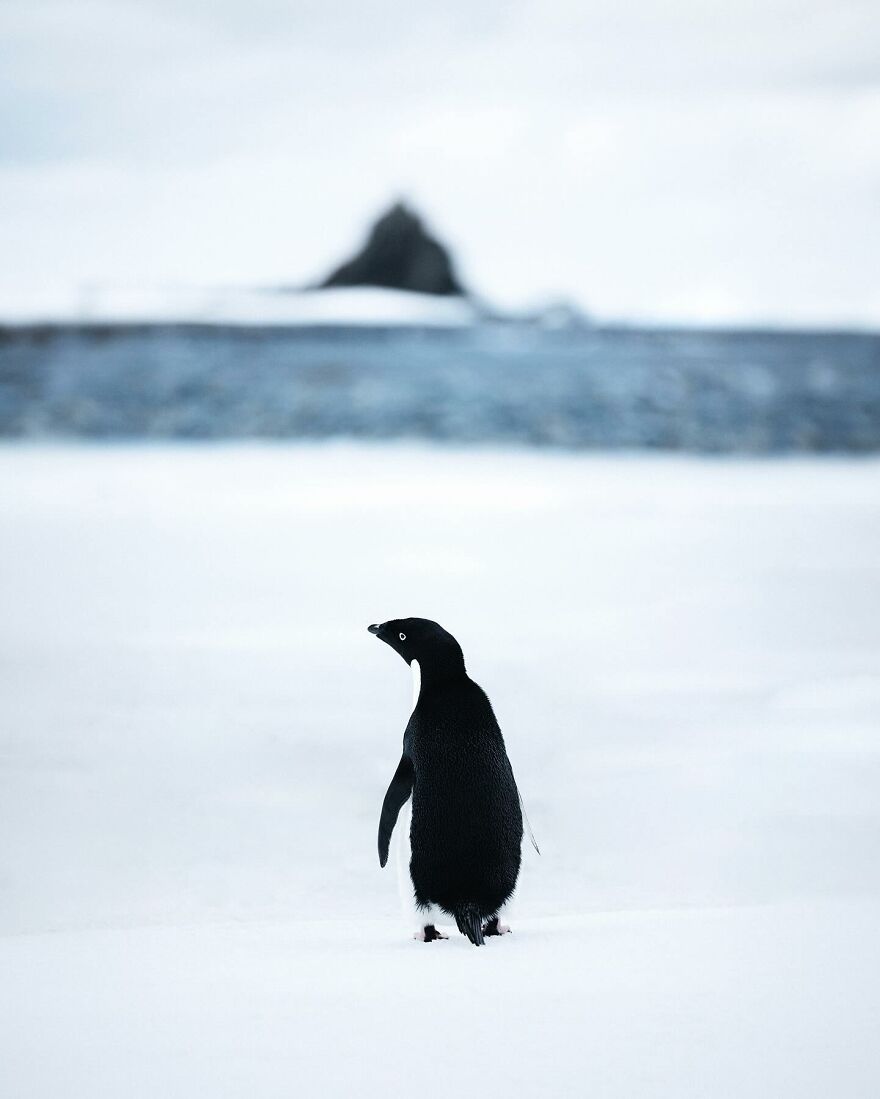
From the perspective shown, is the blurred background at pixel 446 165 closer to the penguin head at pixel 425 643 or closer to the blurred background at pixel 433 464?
the blurred background at pixel 433 464

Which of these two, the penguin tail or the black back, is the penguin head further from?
the penguin tail

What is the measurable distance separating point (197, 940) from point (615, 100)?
1.99 metres

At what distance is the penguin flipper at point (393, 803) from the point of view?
1.12 m

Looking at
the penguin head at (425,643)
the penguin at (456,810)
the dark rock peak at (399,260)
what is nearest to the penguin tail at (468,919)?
the penguin at (456,810)

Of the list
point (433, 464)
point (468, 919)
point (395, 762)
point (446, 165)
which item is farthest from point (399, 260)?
point (468, 919)

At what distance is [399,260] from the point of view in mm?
2475

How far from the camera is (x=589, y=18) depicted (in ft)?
7.73

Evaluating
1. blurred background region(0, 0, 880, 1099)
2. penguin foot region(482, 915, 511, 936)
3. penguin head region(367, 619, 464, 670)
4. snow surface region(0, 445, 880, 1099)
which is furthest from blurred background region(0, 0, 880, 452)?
penguin foot region(482, 915, 511, 936)

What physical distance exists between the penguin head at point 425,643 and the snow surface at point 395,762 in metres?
0.27

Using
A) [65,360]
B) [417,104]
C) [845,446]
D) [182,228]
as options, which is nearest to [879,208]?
[845,446]

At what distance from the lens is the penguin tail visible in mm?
1059

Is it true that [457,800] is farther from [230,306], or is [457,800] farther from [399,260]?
[230,306]

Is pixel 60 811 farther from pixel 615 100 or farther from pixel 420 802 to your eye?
pixel 615 100

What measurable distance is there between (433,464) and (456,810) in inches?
71.9
